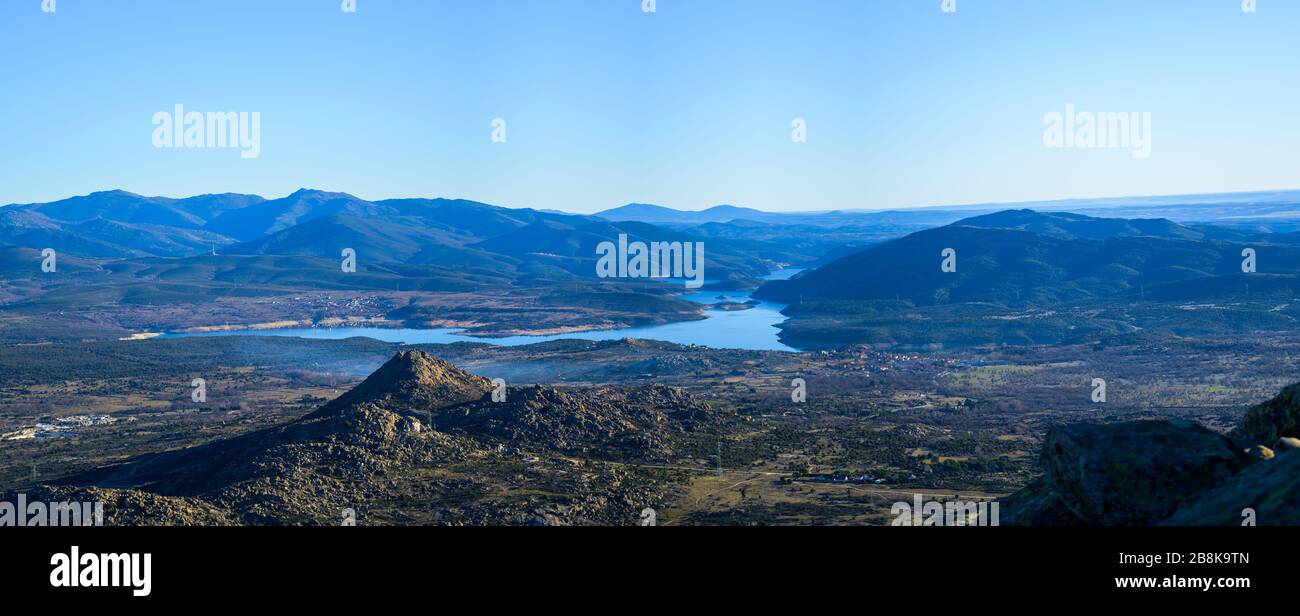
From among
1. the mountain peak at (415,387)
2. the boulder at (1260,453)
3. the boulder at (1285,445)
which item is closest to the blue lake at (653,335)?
the mountain peak at (415,387)

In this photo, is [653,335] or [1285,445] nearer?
[1285,445]

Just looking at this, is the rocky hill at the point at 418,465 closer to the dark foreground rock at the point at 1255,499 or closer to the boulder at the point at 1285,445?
the boulder at the point at 1285,445

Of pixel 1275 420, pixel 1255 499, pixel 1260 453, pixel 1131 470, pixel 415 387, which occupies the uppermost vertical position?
pixel 1275 420

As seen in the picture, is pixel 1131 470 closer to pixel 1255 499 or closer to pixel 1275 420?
pixel 1275 420

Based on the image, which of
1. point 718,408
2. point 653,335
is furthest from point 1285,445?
point 653,335

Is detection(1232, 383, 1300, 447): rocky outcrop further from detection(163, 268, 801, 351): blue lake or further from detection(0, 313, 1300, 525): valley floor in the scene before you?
detection(163, 268, 801, 351): blue lake

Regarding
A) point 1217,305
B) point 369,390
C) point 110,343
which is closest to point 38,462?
point 369,390
